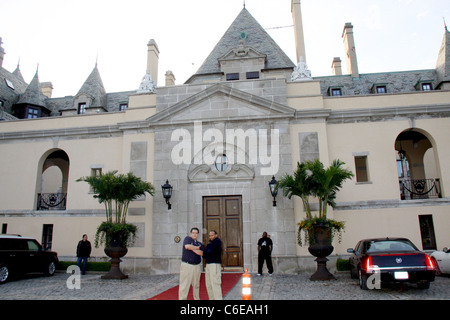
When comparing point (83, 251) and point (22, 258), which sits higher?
point (83, 251)

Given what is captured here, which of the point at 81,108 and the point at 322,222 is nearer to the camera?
the point at 322,222

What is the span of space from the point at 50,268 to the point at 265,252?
946 centimetres

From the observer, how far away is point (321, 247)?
1273 centimetres

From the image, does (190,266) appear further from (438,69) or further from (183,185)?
(438,69)

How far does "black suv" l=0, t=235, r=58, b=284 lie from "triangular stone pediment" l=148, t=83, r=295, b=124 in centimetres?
746

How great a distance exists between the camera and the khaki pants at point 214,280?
8.12 m

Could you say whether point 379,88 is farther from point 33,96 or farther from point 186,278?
point 33,96

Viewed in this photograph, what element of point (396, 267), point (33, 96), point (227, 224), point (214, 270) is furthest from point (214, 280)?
point (33, 96)

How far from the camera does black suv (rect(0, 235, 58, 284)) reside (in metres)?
13.4

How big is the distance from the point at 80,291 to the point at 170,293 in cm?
300

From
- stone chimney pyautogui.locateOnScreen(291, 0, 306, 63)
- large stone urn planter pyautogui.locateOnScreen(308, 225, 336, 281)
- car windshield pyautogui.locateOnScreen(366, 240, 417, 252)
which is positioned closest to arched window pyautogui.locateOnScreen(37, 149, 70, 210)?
large stone urn planter pyautogui.locateOnScreen(308, 225, 336, 281)

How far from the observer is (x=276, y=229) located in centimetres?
1513

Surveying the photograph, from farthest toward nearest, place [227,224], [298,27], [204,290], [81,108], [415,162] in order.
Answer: [81,108] < [298,27] < [415,162] < [227,224] < [204,290]

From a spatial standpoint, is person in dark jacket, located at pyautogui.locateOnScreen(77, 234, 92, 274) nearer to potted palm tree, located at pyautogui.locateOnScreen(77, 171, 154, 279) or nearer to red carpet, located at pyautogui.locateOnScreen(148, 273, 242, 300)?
potted palm tree, located at pyautogui.locateOnScreen(77, 171, 154, 279)
